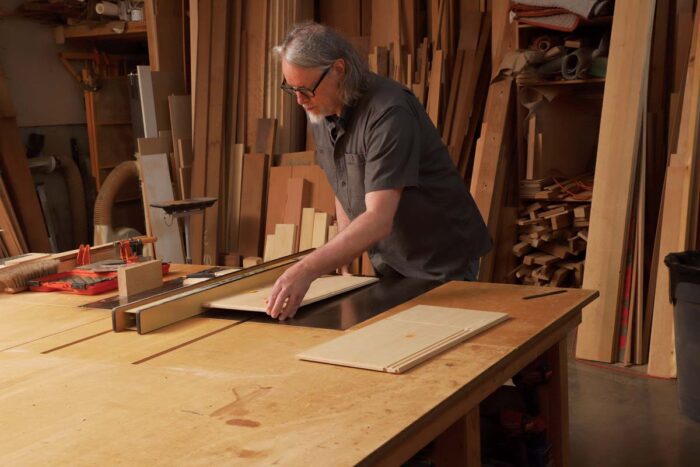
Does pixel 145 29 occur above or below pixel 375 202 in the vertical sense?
above

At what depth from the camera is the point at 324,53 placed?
2609 mm

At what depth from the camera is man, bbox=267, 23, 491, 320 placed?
2.46m

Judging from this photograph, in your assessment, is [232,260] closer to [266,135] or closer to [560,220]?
[266,135]

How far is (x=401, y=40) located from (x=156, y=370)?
3.78 meters

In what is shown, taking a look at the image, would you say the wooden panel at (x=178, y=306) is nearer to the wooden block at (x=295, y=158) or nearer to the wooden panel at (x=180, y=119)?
the wooden block at (x=295, y=158)

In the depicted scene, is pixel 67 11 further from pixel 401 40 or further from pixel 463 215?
pixel 463 215

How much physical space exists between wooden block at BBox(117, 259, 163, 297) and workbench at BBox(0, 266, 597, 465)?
0.72 ft

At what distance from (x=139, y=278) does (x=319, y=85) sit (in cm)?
87

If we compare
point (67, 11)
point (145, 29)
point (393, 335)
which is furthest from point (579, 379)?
point (67, 11)

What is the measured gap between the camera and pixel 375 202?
8.27ft

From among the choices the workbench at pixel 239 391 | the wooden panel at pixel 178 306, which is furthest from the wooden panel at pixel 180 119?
the workbench at pixel 239 391

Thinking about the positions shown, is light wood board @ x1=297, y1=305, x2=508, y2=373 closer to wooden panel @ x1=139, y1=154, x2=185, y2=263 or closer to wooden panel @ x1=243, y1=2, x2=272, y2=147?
wooden panel @ x1=139, y1=154, x2=185, y2=263

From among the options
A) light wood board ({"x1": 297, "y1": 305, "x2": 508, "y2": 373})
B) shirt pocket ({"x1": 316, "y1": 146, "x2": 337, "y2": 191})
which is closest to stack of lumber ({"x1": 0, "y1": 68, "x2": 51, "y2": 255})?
shirt pocket ({"x1": 316, "y1": 146, "x2": 337, "y2": 191})

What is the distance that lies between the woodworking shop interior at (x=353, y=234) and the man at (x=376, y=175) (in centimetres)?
1
